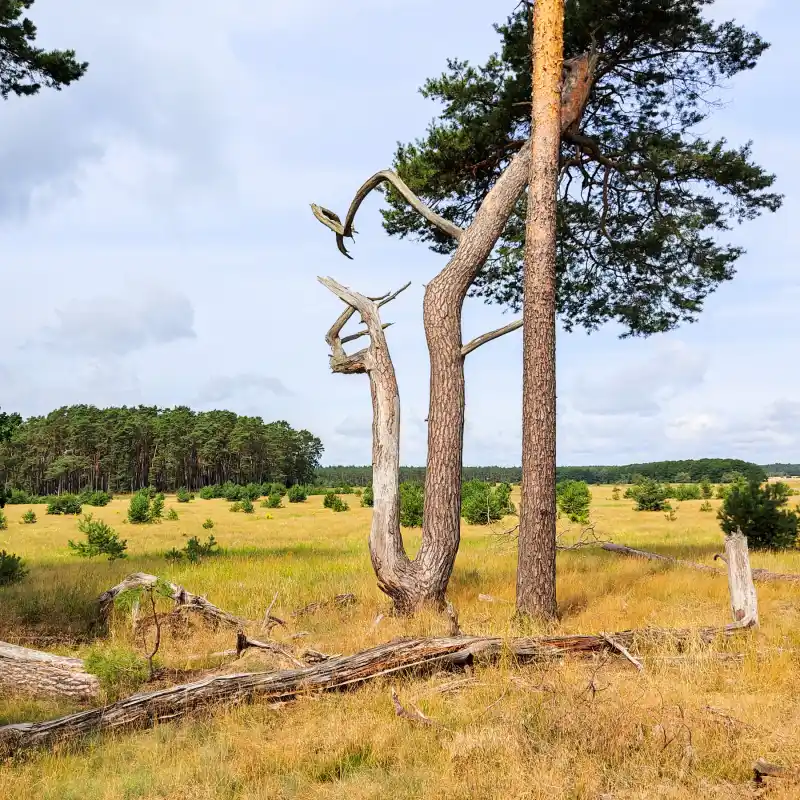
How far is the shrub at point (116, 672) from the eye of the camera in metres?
6.28

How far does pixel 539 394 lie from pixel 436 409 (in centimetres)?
176

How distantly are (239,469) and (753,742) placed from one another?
8724 centimetres

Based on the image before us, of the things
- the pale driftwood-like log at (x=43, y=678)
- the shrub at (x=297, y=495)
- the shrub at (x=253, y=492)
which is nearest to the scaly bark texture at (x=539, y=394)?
the pale driftwood-like log at (x=43, y=678)

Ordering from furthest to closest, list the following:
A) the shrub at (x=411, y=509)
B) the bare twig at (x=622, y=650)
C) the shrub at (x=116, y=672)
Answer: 1. the shrub at (x=411, y=509)
2. the shrub at (x=116, y=672)
3. the bare twig at (x=622, y=650)

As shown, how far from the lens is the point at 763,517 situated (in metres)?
16.4

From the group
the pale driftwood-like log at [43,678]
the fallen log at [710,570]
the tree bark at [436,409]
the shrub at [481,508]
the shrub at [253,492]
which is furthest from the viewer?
the shrub at [253,492]

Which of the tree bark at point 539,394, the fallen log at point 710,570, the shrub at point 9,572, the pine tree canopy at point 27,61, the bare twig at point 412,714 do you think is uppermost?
the pine tree canopy at point 27,61

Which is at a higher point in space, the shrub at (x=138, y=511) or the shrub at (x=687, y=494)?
the shrub at (x=687, y=494)

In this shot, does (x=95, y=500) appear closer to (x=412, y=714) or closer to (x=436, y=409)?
(x=436, y=409)

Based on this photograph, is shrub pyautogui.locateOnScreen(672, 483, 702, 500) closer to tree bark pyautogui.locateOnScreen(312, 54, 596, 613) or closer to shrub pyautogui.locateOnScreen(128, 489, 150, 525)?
shrub pyautogui.locateOnScreen(128, 489, 150, 525)

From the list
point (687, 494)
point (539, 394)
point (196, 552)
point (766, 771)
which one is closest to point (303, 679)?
point (766, 771)

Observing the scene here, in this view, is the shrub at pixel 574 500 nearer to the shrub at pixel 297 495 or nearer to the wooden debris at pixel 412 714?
the shrub at pixel 297 495

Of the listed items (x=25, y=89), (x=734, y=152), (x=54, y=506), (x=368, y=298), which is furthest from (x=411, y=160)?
(x=54, y=506)

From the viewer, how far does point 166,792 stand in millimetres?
4051
